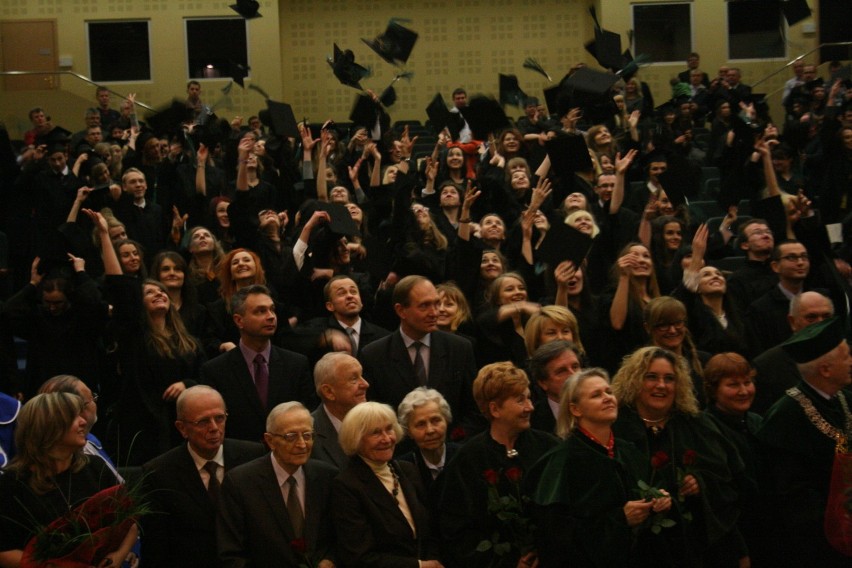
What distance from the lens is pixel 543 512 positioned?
4602 mm

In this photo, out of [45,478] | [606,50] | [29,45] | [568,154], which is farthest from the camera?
[29,45]

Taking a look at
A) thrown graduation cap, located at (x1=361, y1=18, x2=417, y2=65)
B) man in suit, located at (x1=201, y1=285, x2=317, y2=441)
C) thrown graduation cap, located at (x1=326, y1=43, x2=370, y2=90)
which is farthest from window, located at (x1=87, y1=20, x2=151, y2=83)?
man in suit, located at (x1=201, y1=285, x2=317, y2=441)

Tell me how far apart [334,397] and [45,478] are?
133 cm

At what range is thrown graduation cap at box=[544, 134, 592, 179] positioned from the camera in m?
8.84

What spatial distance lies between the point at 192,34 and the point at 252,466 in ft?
48.6

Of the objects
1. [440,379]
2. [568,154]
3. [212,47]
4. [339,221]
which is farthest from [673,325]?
[212,47]

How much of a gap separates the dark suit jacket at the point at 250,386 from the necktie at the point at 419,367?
20.7 inches

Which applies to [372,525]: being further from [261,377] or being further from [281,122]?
[281,122]

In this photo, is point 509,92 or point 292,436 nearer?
point 292,436

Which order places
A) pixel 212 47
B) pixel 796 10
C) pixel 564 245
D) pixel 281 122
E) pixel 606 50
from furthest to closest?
pixel 212 47
pixel 796 10
pixel 606 50
pixel 281 122
pixel 564 245

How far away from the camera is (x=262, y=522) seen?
4676 millimetres

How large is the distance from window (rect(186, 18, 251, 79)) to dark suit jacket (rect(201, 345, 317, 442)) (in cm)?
1344

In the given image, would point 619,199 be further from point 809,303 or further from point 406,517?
point 406,517

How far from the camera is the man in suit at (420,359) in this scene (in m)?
5.78
